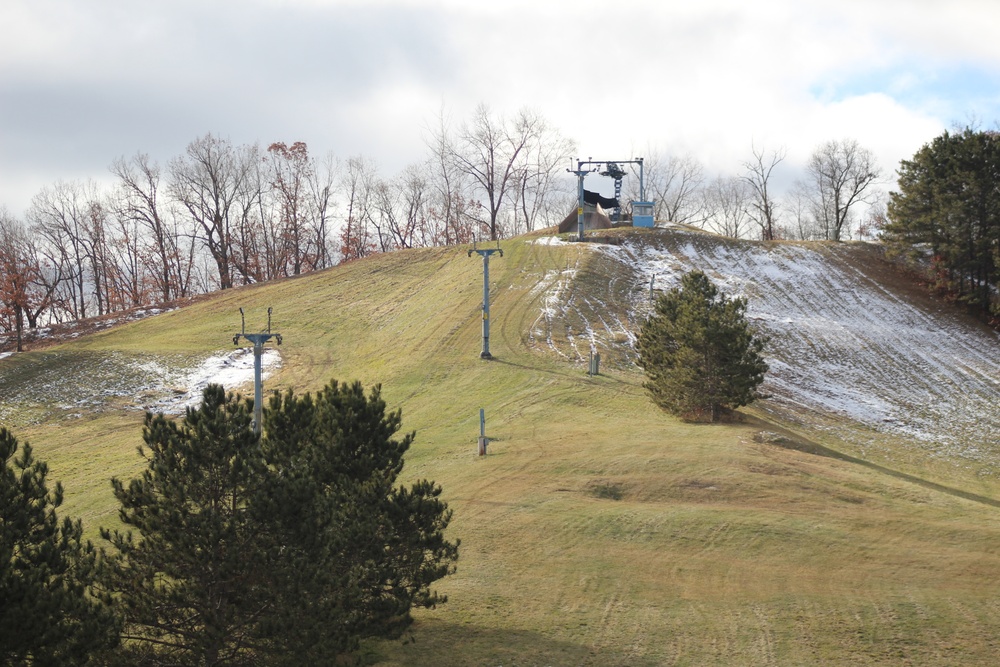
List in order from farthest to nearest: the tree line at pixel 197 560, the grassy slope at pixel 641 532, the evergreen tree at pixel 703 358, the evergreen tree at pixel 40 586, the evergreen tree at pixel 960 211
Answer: the evergreen tree at pixel 960 211 < the evergreen tree at pixel 703 358 < the grassy slope at pixel 641 532 < the tree line at pixel 197 560 < the evergreen tree at pixel 40 586

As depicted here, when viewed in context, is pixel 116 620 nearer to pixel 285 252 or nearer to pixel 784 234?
pixel 285 252

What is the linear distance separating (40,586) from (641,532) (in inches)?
467

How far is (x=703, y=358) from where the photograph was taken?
2556cm

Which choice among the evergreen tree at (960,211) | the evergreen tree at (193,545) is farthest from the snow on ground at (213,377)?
the evergreen tree at (960,211)

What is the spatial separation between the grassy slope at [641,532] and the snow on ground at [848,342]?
7.52 m

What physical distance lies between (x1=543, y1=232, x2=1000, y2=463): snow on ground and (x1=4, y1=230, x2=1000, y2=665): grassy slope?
7.52m

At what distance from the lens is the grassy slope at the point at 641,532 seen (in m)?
12.4

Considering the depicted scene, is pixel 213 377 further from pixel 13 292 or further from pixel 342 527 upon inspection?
pixel 342 527

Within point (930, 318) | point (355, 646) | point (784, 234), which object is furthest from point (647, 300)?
point (784, 234)

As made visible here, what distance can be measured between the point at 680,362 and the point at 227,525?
61.6 ft

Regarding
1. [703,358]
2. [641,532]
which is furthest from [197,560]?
[703,358]

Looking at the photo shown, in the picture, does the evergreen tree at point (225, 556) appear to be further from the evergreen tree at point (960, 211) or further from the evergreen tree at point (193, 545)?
the evergreen tree at point (960, 211)

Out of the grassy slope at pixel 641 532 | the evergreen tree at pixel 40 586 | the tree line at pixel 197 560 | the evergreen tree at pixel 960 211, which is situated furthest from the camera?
the evergreen tree at pixel 960 211

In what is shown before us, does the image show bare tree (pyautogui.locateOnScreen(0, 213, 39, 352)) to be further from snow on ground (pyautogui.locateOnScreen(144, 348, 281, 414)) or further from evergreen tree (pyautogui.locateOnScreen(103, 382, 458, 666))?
evergreen tree (pyautogui.locateOnScreen(103, 382, 458, 666))
